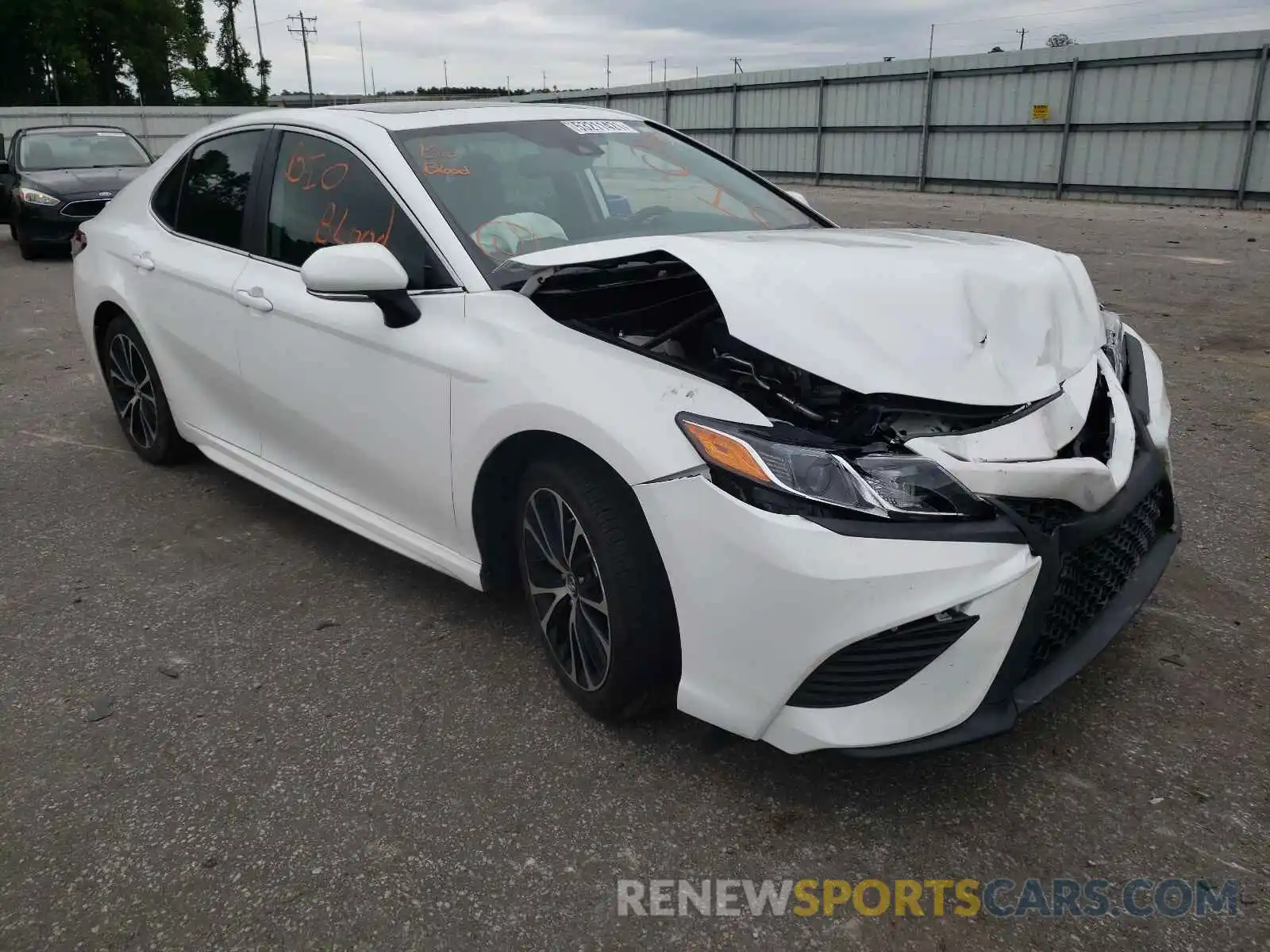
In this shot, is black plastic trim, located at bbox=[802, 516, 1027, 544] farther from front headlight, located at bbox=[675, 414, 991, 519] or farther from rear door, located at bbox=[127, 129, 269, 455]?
rear door, located at bbox=[127, 129, 269, 455]

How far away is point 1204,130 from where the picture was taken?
57.0 ft

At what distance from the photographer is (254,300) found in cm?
349

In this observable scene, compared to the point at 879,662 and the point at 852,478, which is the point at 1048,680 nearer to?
the point at 879,662

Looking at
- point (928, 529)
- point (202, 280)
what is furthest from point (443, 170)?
point (928, 529)

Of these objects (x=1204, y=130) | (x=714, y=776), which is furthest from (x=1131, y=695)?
(x=1204, y=130)

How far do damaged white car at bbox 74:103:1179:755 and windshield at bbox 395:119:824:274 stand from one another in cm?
1

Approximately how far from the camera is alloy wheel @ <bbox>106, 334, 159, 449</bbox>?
14.7 feet

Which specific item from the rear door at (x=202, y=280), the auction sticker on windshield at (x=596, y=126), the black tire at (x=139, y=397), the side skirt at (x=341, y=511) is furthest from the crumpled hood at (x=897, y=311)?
the black tire at (x=139, y=397)

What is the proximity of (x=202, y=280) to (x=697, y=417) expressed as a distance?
2.43m

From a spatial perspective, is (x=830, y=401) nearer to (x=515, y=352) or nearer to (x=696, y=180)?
(x=515, y=352)

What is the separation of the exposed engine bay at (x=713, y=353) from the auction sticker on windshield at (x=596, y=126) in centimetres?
106

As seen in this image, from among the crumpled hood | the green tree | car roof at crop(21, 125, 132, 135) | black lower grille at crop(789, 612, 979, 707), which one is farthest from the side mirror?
the green tree

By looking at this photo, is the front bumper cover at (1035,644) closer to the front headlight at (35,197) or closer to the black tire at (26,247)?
the front headlight at (35,197)

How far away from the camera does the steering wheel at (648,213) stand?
10.6ft
